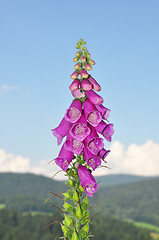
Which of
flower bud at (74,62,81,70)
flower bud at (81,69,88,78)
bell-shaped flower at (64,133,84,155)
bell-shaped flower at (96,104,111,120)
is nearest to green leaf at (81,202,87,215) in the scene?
bell-shaped flower at (64,133,84,155)

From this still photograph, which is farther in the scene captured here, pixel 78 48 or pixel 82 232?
pixel 78 48

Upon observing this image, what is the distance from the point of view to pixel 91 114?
5992mm

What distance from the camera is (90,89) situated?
584 centimetres

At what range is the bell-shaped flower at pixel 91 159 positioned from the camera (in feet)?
18.6

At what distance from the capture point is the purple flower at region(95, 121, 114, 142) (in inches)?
238

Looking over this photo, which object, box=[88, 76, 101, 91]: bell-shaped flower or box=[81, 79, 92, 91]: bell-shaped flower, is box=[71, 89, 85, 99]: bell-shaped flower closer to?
box=[81, 79, 92, 91]: bell-shaped flower

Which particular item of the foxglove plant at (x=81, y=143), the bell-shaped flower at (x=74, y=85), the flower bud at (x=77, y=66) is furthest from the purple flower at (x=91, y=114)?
the flower bud at (x=77, y=66)

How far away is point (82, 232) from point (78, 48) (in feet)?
10.7

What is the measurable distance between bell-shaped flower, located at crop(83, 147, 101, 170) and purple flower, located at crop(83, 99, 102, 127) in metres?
0.52

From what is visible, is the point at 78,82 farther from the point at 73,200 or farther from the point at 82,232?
the point at 82,232

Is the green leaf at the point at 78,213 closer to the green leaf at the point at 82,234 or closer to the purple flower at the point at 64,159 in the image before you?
the green leaf at the point at 82,234

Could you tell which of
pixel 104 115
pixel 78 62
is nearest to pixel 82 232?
pixel 104 115

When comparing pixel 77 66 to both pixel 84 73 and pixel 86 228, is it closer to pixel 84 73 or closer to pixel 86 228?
pixel 84 73

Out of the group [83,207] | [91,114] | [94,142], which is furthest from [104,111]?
[83,207]
